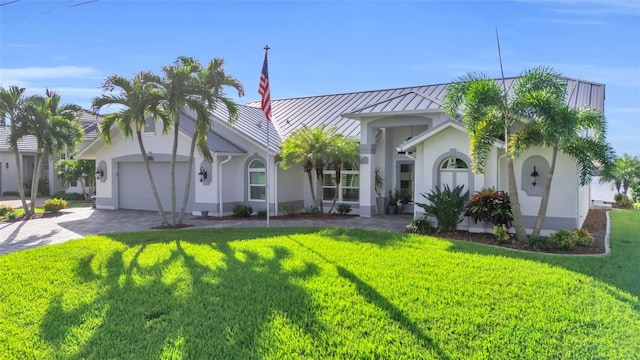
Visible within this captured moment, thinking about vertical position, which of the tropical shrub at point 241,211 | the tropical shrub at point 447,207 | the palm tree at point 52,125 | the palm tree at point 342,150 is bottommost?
the tropical shrub at point 241,211

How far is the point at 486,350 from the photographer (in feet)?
15.7

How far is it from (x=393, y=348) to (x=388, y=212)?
13499 mm

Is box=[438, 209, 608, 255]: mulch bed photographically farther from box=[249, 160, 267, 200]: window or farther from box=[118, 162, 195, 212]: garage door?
box=[118, 162, 195, 212]: garage door

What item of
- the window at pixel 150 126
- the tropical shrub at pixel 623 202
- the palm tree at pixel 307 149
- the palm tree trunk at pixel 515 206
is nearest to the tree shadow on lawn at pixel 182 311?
the palm tree trunk at pixel 515 206

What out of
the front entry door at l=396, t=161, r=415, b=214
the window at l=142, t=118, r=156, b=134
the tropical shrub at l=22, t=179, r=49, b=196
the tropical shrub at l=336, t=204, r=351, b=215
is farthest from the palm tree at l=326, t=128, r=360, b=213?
the tropical shrub at l=22, t=179, r=49, b=196

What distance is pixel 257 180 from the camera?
18.4 metres

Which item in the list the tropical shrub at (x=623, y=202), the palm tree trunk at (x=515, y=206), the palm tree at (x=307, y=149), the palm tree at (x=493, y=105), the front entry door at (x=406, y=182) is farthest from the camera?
the tropical shrub at (x=623, y=202)

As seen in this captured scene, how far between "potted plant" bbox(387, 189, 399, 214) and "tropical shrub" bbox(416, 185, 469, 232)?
5060 mm

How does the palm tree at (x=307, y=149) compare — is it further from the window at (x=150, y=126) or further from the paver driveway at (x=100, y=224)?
the window at (x=150, y=126)

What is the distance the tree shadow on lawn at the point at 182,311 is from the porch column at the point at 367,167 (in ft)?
28.7

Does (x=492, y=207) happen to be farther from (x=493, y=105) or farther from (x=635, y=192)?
(x=635, y=192)

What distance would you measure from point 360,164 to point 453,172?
4.23 meters

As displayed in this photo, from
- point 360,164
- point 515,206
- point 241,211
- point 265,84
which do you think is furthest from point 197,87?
point 515,206

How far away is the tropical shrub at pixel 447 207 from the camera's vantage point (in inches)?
500
